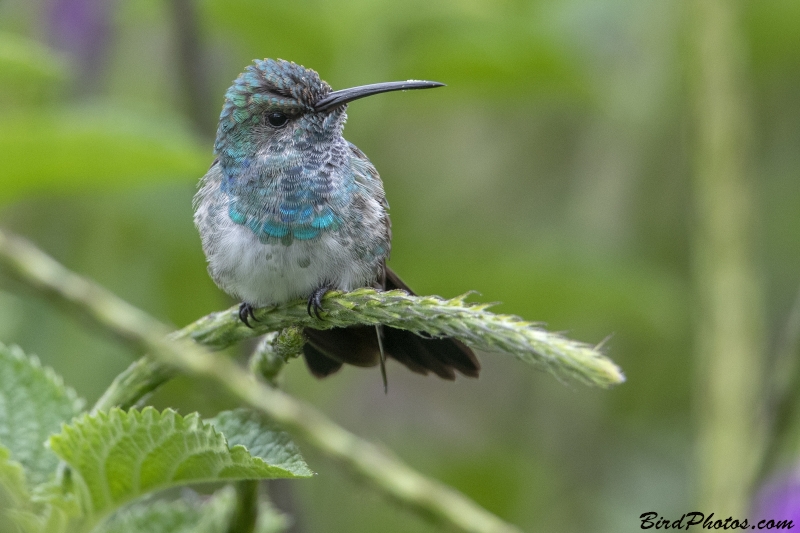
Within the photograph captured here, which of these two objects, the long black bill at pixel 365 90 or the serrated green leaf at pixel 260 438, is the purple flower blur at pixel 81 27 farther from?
the serrated green leaf at pixel 260 438

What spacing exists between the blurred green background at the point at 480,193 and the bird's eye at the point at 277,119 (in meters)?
0.20

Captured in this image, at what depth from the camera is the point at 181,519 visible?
1453mm

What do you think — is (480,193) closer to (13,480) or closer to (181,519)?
(181,519)

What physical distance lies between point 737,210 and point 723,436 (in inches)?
20.7

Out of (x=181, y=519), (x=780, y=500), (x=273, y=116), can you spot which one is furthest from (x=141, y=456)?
(x=780, y=500)

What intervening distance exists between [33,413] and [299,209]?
94 cm

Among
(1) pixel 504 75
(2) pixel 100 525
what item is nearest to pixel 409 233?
(1) pixel 504 75

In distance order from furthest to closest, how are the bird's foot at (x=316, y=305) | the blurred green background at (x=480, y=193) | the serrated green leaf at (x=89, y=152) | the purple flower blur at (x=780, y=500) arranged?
the blurred green background at (x=480, y=193)
the serrated green leaf at (x=89, y=152)
the purple flower blur at (x=780, y=500)
the bird's foot at (x=316, y=305)

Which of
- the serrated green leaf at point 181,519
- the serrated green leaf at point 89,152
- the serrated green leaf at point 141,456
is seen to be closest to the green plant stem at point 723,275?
the serrated green leaf at point 181,519

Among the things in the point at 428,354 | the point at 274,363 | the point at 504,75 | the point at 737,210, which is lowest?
the point at 274,363

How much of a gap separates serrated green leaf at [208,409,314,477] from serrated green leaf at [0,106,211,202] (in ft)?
3.46

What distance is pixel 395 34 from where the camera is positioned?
3277mm

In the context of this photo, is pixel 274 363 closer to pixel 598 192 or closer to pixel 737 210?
pixel 737 210

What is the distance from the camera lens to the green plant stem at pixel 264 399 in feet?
3.77
